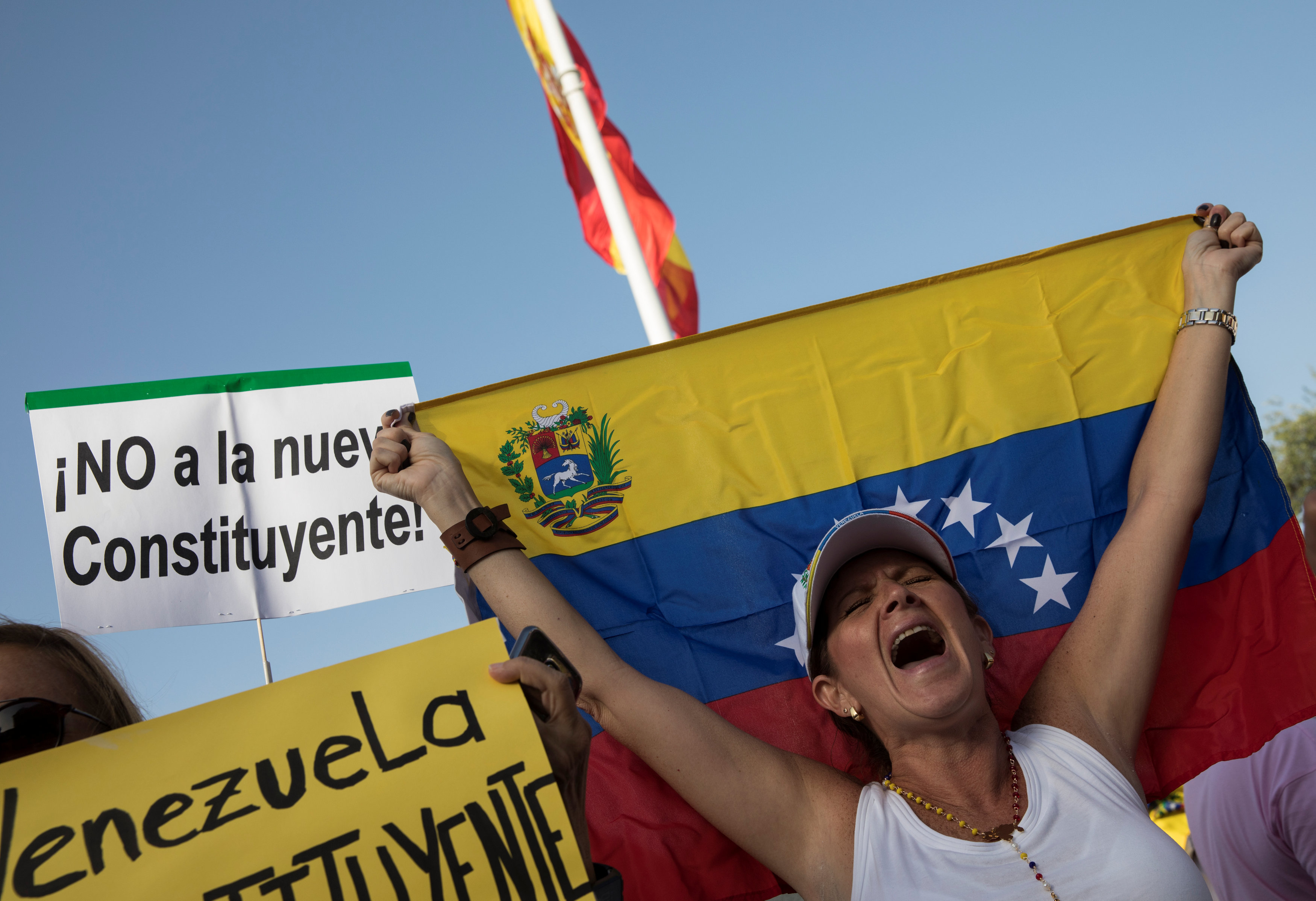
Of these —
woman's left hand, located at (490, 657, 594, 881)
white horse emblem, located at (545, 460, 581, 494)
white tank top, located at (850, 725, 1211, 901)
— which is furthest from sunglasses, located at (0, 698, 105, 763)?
white tank top, located at (850, 725, 1211, 901)

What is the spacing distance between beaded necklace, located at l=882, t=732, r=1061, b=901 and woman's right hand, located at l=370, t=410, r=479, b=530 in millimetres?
1422

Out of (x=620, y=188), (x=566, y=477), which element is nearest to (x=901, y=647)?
(x=566, y=477)

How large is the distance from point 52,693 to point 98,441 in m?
1.75

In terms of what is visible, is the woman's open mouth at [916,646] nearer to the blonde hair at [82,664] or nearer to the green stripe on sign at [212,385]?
the blonde hair at [82,664]

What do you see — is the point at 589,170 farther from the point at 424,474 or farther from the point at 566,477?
the point at 424,474

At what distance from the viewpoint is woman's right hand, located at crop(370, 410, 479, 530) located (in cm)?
247

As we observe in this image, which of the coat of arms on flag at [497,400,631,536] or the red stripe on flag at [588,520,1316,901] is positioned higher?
the coat of arms on flag at [497,400,631,536]

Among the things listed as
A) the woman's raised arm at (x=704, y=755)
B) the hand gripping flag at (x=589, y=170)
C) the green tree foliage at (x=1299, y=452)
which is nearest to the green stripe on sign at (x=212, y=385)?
the woman's raised arm at (x=704, y=755)

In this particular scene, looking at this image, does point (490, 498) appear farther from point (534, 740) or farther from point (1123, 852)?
point (1123, 852)

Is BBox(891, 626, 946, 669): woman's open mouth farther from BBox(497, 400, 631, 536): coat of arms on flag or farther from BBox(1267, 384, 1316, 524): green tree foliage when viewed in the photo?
BBox(1267, 384, 1316, 524): green tree foliage

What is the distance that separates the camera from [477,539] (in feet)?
7.81

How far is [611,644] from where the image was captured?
277 centimetres

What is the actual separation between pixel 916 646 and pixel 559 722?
4.41 ft

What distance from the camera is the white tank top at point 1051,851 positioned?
6.50ft
